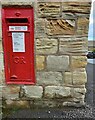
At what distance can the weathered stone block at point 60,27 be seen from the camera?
2988mm

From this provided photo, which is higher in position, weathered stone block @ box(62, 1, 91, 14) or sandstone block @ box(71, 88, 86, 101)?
weathered stone block @ box(62, 1, 91, 14)

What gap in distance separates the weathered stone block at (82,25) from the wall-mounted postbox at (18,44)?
0.59 meters

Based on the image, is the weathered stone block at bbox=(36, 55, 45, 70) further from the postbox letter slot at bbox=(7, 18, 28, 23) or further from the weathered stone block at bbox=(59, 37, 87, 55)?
the postbox letter slot at bbox=(7, 18, 28, 23)

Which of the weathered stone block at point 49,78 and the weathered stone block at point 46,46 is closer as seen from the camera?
the weathered stone block at point 46,46

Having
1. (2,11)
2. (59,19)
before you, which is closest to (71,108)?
(59,19)

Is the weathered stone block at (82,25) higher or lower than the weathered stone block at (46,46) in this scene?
higher

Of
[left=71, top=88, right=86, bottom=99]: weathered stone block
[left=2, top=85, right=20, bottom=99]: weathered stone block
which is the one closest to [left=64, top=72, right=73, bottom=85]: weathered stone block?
[left=71, top=88, right=86, bottom=99]: weathered stone block

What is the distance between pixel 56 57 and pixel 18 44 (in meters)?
0.52

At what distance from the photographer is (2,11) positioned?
2.97 meters

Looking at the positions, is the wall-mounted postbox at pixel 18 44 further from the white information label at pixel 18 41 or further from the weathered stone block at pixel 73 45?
the weathered stone block at pixel 73 45

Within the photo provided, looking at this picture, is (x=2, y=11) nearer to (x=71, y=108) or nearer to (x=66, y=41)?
(x=66, y=41)

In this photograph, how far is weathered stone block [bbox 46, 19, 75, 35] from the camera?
299 centimetres

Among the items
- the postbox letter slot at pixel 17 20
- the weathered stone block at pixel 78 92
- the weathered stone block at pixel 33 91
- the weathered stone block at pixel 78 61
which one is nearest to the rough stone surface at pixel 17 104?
the weathered stone block at pixel 33 91

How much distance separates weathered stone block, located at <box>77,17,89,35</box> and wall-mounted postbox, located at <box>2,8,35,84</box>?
59 cm
